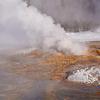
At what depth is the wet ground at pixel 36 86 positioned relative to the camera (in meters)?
8.39

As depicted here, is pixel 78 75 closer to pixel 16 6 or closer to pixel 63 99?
pixel 63 99

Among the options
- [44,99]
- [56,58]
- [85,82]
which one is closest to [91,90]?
[85,82]

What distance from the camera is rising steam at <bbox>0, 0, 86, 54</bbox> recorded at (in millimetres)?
15594

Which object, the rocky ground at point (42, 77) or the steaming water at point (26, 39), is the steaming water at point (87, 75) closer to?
the rocky ground at point (42, 77)

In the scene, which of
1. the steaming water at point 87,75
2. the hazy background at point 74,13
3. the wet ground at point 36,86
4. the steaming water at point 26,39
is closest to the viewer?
the wet ground at point 36,86

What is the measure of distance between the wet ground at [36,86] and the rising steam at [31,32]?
3199 mm

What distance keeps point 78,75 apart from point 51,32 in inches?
240

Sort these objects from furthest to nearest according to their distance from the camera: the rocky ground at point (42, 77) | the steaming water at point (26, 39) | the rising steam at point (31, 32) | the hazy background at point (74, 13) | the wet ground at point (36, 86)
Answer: the hazy background at point (74, 13) < the rising steam at point (31, 32) < the steaming water at point (26, 39) < the rocky ground at point (42, 77) < the wet ground at point (36, 86)

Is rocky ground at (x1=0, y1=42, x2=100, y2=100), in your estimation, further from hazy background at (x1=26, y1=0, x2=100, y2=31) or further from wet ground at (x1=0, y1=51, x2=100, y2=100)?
hazy background at (x1=26, y1=0, x2=100, y2=31)

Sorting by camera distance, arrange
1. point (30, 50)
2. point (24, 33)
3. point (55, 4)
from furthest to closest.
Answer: point (55, 4)
point (24, 33)
point (30, 50)

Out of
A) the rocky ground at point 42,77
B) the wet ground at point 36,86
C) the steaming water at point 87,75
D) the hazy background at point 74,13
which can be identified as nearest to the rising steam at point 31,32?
the rocky ground at point 42,77

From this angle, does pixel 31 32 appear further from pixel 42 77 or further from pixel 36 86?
pixel 36 86

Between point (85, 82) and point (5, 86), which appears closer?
point (5, 86)

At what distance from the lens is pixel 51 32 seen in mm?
16312
